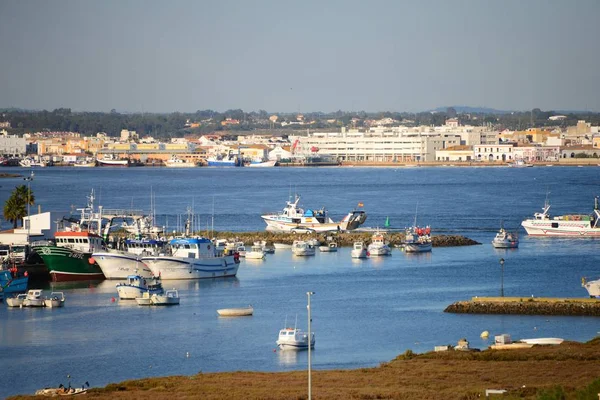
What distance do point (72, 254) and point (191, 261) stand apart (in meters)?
3.85

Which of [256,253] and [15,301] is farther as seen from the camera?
[256,253]

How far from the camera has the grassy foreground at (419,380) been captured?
1892cm

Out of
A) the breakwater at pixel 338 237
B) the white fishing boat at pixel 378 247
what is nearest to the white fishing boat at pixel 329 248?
the breakwater at pixel 338 237

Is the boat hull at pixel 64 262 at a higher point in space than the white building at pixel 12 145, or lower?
higher

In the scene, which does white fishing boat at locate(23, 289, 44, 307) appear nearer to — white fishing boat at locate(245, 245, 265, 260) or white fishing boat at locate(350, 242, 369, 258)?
white fishing boat at locate(245, 245, 265, 260)

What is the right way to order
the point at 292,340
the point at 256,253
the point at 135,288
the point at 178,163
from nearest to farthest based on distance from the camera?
the point at 292,340, the point at 135,288, the point at 256,253, the point at 178,163

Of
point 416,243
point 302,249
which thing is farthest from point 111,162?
point 416,243

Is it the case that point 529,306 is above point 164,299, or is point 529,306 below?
above

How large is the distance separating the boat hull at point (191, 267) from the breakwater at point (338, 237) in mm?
10099

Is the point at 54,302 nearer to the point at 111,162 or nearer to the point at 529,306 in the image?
the point at 529,306

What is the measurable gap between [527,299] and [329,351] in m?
7.67

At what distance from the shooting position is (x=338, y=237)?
51.4m

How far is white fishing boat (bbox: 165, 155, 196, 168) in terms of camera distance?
17538 cm

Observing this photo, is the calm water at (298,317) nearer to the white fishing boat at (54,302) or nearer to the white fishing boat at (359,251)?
the white fishing boat at (54,302)
